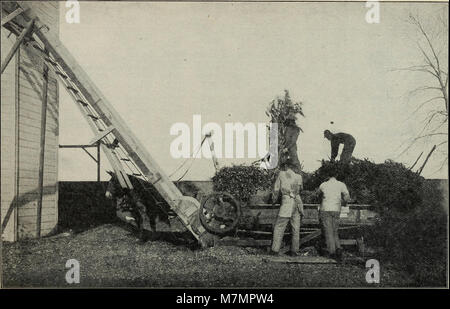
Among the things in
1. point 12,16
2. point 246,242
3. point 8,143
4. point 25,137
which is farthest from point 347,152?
point 12,16

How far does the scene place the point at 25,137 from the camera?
7824 mm

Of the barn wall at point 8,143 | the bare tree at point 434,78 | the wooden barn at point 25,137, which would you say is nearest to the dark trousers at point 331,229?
the bare tree at point 434,78

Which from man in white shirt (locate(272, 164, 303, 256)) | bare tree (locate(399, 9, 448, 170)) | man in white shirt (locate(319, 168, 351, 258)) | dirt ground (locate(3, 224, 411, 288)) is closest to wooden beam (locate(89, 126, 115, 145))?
dirt ground (locate(3, 224, 411, 288))

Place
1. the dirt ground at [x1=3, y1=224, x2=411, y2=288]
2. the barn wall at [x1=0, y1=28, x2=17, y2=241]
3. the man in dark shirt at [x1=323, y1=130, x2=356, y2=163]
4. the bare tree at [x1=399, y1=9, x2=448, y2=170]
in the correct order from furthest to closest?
the man in dark shirt at [x1=323, y1=130, x2=356, y2=163]
the barn wall at [x1=0, y1=28, x2=17, y2=241]
the bare tree at [x1=399, y1=9, x2=448, y2=170]
the dirt ground at [x1=3, y1=224, x2=411, y2=288]

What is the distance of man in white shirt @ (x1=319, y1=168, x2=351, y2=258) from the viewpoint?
6.75 meters

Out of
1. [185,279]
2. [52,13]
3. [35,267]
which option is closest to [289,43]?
[185,279]

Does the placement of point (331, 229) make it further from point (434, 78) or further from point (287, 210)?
point (434, 78)

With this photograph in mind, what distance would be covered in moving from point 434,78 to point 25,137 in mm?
7308

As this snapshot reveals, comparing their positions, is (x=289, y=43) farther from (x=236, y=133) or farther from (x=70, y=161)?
(x=70, y=161)

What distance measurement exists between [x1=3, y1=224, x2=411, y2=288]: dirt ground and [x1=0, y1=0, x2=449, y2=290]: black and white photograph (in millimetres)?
25

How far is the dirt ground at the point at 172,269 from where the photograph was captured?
6.31m

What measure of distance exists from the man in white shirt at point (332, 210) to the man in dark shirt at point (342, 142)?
0.91 meters

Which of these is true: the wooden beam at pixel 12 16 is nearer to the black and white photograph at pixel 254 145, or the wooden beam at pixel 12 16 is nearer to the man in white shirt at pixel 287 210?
the black and white photograph at pixel 254 145

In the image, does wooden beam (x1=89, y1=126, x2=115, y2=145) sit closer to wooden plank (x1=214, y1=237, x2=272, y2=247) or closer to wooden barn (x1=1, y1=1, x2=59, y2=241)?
wooden barn (x1=1, y1=1, x2=59, y2=241)
